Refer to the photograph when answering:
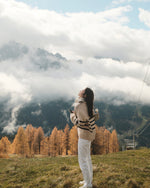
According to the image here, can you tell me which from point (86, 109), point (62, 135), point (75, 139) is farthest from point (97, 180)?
point (62, 135)

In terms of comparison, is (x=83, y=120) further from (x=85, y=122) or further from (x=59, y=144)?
(x=59, y=144)

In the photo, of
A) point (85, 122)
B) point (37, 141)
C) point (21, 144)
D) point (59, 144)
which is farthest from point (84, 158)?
point (37, 141)

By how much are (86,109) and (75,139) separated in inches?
2004

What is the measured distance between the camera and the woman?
251 inches

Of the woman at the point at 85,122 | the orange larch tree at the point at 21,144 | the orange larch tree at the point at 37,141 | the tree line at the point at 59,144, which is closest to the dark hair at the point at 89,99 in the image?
the woman at the point at 85,122

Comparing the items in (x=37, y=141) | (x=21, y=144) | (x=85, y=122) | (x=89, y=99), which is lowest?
(x=21, y=144)

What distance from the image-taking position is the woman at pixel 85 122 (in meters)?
6.38

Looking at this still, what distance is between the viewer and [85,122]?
6496 millimetres

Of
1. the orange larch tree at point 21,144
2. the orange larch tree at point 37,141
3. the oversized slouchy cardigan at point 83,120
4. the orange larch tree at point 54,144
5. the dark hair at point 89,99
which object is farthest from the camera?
the orange larch tree at point 37,141

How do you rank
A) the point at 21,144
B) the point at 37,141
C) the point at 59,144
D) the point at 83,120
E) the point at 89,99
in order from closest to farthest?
the point at 83,120, the point at 89,99, the point at 21,144, the point at 59,144, the point at 37,141

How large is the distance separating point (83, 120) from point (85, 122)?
0.46 feet

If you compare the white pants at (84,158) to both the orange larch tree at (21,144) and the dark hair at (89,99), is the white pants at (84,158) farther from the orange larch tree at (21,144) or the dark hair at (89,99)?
the orange larch tree at (21,144)

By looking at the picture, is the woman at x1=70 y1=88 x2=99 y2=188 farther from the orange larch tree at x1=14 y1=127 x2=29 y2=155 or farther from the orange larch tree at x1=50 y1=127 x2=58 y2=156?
the orange larch tree at x1=50 y1=127 x2=58 y2=156

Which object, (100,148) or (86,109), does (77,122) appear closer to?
(86,109)
